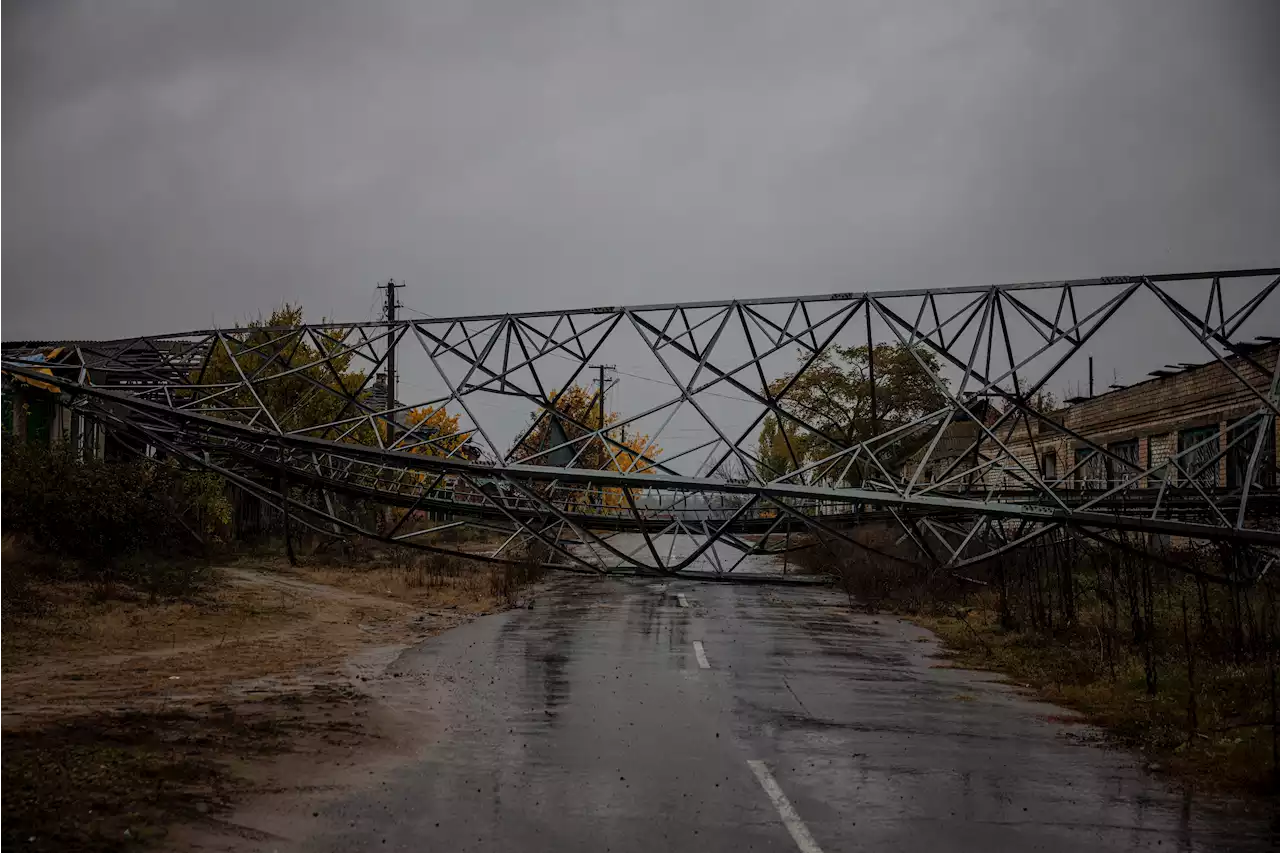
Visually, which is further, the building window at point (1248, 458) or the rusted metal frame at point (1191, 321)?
the building window at point (1248, 458)

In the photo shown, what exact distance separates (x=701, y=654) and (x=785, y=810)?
377 inches

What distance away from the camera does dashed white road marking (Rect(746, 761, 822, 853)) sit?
23.5ft

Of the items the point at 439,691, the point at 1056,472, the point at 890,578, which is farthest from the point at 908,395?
the point at 439,691

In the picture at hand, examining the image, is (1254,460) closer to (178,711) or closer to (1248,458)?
(1248,458)

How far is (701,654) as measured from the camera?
17.6m

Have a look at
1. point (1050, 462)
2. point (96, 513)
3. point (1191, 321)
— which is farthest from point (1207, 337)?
point (1050, 462)

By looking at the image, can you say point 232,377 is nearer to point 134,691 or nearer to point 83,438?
point 83,438

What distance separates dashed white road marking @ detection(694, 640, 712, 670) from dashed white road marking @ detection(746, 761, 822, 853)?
6.60 meters

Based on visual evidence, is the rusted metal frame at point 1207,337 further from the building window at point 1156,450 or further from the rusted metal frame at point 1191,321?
the building window at point 1156,450

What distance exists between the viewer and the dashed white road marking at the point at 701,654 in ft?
53.4

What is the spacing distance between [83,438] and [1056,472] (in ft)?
106

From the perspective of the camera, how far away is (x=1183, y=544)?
29000mm

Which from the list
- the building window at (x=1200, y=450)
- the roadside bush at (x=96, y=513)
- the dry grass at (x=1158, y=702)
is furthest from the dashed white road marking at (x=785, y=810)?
the building window at (x=1200, y=450)

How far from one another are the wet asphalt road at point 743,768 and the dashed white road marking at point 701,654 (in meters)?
0.14
